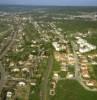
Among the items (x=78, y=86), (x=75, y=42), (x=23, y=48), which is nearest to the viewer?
(x=78, y=86)

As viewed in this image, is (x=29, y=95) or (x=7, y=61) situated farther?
(x=7, y=61)

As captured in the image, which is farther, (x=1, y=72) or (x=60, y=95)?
(x=1, y=72)

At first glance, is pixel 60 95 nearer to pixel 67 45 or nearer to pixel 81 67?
pixel 81 67

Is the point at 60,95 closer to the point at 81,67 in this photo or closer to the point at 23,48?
the point at 81,67

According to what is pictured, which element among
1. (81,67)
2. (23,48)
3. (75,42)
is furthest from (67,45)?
(81,67)

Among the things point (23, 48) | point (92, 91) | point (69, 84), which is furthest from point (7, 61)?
point (92, 91)

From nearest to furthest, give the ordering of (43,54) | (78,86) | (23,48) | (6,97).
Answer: (6,97)
(78,86)
(43,54)
(23,48)
